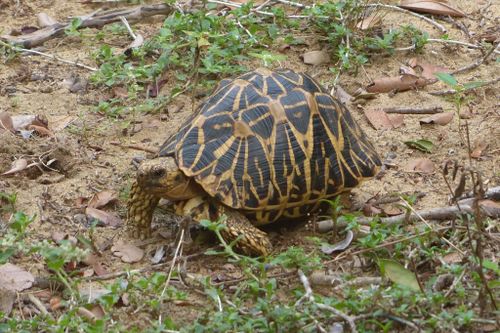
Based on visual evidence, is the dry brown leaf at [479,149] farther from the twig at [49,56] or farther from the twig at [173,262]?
the twig at [49,56]

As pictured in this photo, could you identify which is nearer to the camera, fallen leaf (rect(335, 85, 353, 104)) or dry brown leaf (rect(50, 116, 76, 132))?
dry brown leaf (rect(50, 116, 76, 132))

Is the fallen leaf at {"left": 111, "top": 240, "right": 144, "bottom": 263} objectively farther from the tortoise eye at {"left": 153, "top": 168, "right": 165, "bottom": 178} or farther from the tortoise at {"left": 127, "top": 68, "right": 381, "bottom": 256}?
the tortoise eye at {"left": 153, "top": 168, "right": 165, "bottom": 178}

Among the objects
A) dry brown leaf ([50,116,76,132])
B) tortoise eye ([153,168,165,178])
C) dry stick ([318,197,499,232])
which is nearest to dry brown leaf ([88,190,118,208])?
tortoise eye ([153,168,165,178])

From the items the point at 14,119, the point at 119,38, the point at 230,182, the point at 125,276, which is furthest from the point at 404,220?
the point at 119,38

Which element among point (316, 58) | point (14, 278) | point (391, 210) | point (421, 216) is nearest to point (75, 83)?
point (316, 58)

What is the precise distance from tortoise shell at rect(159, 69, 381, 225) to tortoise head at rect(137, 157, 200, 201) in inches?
2.0

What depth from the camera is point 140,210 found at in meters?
4.95

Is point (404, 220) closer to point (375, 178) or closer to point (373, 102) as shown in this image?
point (375, 178)

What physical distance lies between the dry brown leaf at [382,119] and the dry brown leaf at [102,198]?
1698 mm

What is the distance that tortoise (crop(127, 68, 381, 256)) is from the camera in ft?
15.5

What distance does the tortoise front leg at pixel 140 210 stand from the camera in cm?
496

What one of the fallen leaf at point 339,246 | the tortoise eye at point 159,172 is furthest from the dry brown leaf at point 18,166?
the fallen leaf at point 339,246

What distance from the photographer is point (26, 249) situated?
13.6ft

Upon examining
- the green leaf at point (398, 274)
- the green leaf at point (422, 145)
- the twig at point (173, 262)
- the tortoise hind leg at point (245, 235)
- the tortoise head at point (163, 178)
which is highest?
the tortoise head at point (163, 178)
